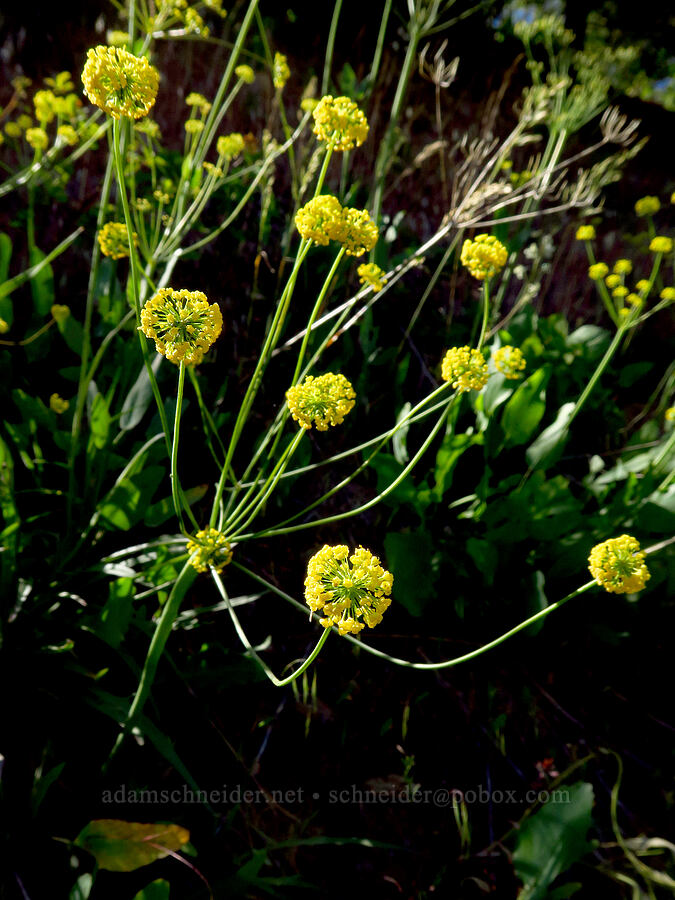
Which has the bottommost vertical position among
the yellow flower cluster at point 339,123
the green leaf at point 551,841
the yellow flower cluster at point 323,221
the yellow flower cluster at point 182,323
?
A: the green leaf at point 551,841

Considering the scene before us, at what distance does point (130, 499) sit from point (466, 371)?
927mm

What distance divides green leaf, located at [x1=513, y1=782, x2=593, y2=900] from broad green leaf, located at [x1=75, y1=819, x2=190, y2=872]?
2.74ft

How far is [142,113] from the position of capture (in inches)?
33.9

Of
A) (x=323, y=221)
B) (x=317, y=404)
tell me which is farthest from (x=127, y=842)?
(x=323, y=221)

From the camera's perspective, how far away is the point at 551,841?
156 centimetres

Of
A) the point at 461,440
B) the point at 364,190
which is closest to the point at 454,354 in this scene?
the point at 461,440

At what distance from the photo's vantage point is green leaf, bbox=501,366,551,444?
2057 mm

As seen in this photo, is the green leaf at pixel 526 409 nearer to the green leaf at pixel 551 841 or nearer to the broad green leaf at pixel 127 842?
the green leaf at pixel 551 841

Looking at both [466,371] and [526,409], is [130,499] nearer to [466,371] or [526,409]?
[466,371]

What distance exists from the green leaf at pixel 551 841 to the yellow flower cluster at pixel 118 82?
174 centimetres

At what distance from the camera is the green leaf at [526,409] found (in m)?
2.06

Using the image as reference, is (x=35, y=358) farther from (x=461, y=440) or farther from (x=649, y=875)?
(x=649, y=875)

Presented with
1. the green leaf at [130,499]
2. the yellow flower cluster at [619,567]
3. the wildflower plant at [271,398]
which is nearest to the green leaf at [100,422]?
the wildflower plant at [271,398]

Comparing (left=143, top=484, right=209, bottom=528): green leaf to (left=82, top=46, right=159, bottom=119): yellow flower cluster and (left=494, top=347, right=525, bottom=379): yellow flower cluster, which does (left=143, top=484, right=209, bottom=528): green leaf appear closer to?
(left=494, top=347, right=525, bottom=379): yellow flower cluster
